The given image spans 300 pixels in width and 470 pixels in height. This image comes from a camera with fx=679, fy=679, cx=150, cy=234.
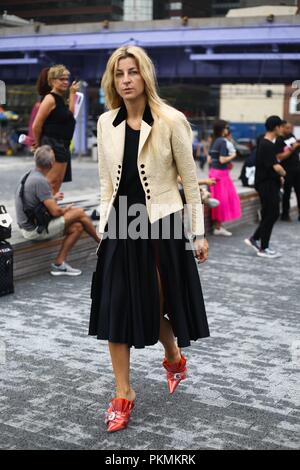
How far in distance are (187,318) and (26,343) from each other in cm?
172

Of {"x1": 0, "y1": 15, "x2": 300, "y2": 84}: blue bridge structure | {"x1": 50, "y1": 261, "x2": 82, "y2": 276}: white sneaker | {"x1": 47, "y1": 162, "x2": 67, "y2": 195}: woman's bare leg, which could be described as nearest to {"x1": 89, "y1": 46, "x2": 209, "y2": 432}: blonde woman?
{"x1": 50, "y1": 261, "x2": 82, "y2": 276}: white sneaker

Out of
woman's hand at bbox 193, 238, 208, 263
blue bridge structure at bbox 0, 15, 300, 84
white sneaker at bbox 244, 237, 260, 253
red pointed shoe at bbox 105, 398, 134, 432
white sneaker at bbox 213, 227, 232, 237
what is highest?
blue bridge structure at bbox 0, 15, 300, 84

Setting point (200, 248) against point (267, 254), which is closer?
point (200, 248)

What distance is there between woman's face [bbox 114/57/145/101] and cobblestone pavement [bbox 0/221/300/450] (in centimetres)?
170

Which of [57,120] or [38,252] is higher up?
[57,120]

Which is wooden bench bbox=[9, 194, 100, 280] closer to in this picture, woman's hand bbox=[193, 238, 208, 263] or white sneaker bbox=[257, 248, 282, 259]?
white sneaker bbox=[257, 248, 282, 259]

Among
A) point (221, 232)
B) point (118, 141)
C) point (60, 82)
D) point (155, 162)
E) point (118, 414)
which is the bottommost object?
point (221, 232)

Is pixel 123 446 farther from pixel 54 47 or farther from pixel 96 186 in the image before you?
pixel 54 47

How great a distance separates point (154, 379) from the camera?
4.23m

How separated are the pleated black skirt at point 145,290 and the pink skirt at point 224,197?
21.7 feet

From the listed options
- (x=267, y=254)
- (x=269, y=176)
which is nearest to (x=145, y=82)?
(x=269, y=176)

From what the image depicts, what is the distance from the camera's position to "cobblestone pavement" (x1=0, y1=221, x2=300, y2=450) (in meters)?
3.37

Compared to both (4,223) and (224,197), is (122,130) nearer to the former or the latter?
(4,223)

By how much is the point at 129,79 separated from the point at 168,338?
55.1 inches
